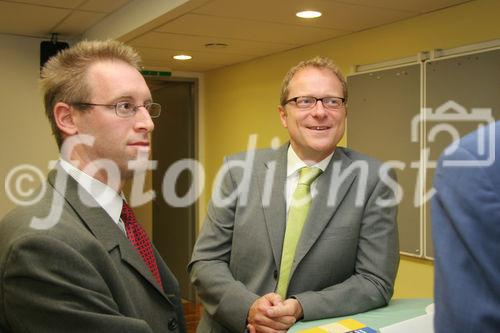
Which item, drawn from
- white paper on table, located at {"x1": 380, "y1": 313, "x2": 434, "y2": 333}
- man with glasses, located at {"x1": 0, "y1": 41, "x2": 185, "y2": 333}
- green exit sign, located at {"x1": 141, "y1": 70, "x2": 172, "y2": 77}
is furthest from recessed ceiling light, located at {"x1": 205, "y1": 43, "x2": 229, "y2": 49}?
white paper on table, located at {"x1": 380, "y1": 313, "x2": 434, "y2": 333}

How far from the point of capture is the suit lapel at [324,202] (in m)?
1.62

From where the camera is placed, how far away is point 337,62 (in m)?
3.66

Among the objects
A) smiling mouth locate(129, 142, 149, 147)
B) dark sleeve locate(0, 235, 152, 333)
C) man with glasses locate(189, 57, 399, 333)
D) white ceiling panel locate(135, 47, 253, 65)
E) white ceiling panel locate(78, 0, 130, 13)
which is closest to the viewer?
dark sleeve locate(0, 235, 152, 333)

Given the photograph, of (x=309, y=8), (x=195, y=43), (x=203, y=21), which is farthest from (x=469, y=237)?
(x=195, y=43)

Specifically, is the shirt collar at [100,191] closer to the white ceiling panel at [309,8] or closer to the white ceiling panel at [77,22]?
the white ceiling panel at [309,8]

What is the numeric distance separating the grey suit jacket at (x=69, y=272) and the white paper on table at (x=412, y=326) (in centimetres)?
56

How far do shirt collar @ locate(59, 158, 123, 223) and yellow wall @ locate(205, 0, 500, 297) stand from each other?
2.26m

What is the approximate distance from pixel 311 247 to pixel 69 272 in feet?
2.77

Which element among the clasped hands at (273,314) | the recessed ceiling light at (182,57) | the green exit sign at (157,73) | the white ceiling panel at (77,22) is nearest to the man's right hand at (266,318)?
the clasped hands at (273,314)

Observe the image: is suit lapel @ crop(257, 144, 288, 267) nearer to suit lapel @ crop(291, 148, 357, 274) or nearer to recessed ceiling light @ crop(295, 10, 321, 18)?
suit lapel @ crop(291, 148, 357, 274)

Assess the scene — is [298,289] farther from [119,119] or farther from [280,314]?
[119,119]

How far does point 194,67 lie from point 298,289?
3.77m

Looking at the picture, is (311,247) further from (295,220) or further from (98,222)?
(98,222)

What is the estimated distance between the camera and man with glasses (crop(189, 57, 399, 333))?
156 cm
